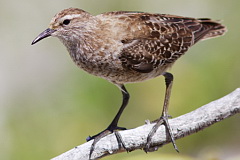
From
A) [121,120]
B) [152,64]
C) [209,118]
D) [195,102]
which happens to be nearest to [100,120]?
[121,120]

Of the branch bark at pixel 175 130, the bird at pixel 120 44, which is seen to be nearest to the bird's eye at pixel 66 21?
the bird at pixel 120 44

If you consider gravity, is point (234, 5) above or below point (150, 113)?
above

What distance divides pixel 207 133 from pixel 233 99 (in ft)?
9.09

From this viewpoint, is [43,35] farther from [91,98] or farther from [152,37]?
[91,98]

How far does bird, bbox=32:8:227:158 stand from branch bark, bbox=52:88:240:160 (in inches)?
2.4

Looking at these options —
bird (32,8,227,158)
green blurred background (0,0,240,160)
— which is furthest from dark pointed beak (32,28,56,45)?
green blurred background (0,0,240,160)

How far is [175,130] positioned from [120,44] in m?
1.13

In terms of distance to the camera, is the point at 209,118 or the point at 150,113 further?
the point at 150,113

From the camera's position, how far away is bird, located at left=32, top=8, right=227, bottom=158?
7023 millimetres

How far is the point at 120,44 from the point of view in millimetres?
7148

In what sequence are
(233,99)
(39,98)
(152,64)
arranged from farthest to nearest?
(39,98) < (152,64) < (233,99)

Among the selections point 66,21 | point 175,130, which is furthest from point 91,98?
point 175,130

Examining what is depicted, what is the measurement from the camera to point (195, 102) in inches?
353

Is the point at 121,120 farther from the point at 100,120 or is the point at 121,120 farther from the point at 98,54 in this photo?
the point at 98,54
